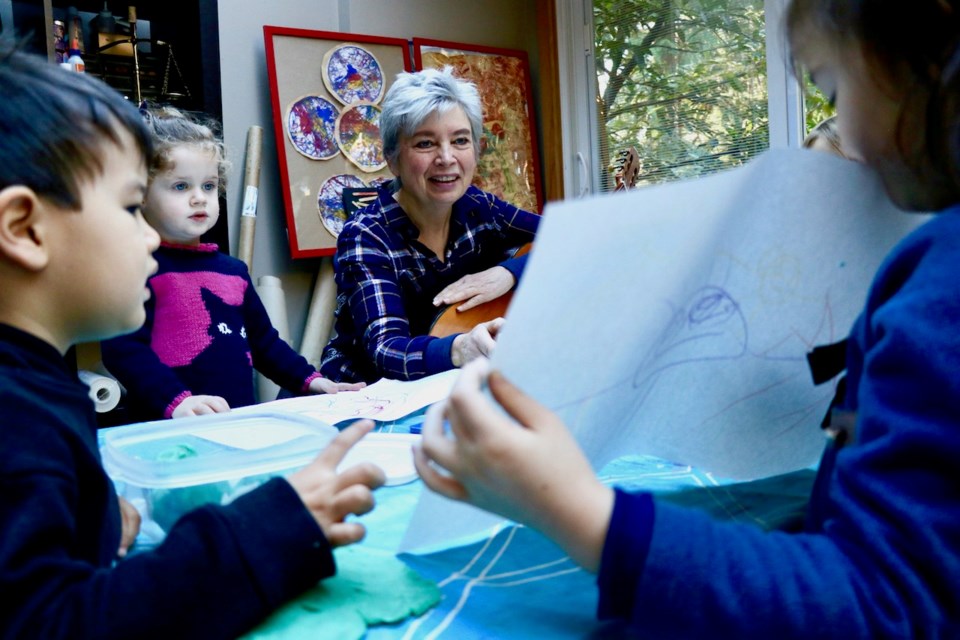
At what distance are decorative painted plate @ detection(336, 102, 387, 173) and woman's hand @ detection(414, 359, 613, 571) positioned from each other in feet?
8.85

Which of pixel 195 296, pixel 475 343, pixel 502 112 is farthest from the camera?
pixel 502 112

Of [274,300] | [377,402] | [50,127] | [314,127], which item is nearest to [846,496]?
[50,127]

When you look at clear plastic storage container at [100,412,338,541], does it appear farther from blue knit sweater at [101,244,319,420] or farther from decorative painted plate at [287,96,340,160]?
decorative painted plate at [287,96,340,160]

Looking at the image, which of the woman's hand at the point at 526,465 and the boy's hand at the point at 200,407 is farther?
the boy's hand at the point at 200,407

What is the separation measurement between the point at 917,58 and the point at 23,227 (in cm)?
52

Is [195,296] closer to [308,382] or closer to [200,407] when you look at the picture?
[308,382]

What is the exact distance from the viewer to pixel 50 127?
1.61 ft

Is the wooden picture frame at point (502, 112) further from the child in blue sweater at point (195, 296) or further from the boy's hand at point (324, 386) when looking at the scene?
the boy's hand at point (324, 386)

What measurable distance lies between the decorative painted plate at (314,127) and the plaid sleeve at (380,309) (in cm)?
127

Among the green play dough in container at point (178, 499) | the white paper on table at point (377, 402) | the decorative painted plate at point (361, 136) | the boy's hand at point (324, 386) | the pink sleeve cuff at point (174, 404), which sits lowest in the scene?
the boy's hand at point (324, 386)

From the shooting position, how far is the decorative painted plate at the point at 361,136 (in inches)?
117

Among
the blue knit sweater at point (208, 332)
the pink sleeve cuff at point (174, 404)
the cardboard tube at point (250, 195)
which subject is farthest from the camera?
the cardboard tube at point (250, 195)

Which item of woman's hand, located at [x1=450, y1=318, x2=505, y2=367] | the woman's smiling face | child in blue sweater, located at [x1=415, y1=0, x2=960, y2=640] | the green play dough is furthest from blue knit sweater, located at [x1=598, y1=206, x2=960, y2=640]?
the woman's smiling face

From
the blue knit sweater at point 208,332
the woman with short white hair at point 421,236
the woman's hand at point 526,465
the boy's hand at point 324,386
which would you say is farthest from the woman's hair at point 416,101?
the woman's hand at point 526,465
